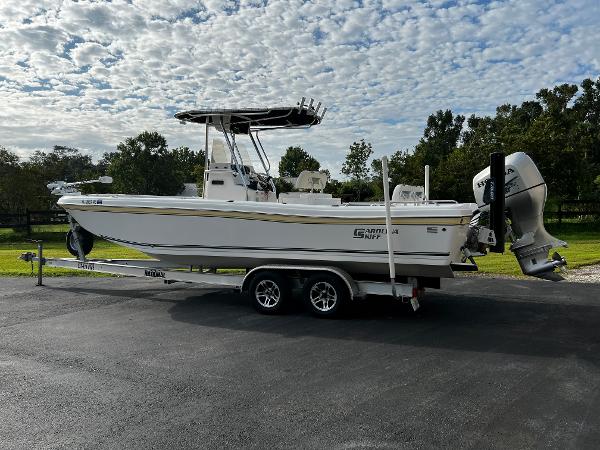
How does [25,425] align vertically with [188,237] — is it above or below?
below

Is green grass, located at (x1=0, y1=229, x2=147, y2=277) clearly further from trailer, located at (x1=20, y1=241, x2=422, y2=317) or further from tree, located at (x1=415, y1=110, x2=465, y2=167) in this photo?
tree, located at (x1=415, y1=110, x2=465, y2=167)

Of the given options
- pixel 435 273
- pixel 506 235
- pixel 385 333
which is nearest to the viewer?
pixel 385 333

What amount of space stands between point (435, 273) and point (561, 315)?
2.13m

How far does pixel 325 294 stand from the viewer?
7098 mm

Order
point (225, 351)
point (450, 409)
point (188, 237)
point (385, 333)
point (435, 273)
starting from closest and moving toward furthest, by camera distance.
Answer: point (450, 409) → point (225, 351) → point (385, 333) → point (435, 273) → point (188, 237)

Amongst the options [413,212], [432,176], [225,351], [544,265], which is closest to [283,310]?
[225,351]

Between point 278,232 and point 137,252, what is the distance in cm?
963

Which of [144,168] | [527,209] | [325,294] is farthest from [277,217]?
[144,168]

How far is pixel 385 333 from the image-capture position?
6.31 meters

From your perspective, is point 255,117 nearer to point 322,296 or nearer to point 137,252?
point 322,296

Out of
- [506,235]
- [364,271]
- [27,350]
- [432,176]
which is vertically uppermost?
[432,176]

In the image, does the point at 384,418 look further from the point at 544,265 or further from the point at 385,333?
the point at 544,265

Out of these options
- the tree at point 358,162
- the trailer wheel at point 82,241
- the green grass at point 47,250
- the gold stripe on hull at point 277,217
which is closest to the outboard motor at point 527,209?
the gold stripe on hull at point 277,217

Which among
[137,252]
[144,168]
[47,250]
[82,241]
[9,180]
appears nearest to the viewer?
→ [82,241]
